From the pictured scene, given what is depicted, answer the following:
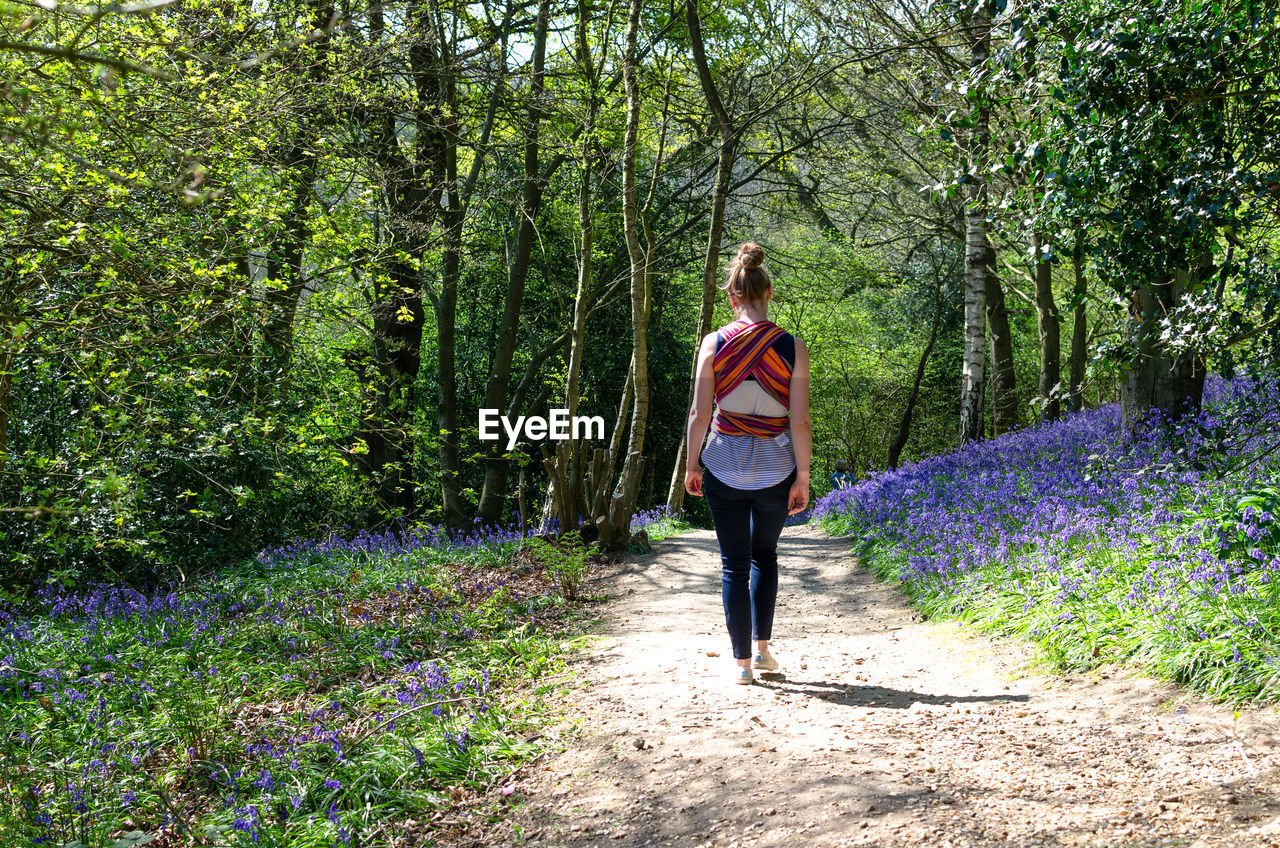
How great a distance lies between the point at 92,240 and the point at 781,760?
410 centimetres

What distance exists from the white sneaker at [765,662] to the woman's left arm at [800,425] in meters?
0.83

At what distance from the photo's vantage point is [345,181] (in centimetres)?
955

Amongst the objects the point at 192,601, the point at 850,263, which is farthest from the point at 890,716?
the point at 850,263

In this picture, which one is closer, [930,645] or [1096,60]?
[1096,60]

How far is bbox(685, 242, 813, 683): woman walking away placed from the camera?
4281 mm

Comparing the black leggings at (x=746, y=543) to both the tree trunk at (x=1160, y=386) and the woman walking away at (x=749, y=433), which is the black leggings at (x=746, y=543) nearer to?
the woman walking away at (x=749, y=433)

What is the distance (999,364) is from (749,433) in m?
10.9

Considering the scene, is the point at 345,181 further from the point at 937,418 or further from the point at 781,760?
the point at 937,418

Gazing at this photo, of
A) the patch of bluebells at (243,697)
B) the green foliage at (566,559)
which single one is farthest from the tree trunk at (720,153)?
the patch of bluebells at (243,697)

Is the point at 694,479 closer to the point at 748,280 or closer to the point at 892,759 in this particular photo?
the point at 748,280

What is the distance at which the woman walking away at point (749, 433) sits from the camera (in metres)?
4.28

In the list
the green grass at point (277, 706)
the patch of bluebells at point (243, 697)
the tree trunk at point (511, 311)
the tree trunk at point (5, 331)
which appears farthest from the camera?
the tree trunk at point (511, 311)

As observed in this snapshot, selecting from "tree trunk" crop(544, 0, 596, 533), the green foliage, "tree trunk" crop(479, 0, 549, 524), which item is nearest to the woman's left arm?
the green foliage

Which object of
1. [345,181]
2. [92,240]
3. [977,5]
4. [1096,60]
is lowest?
[92,240]
